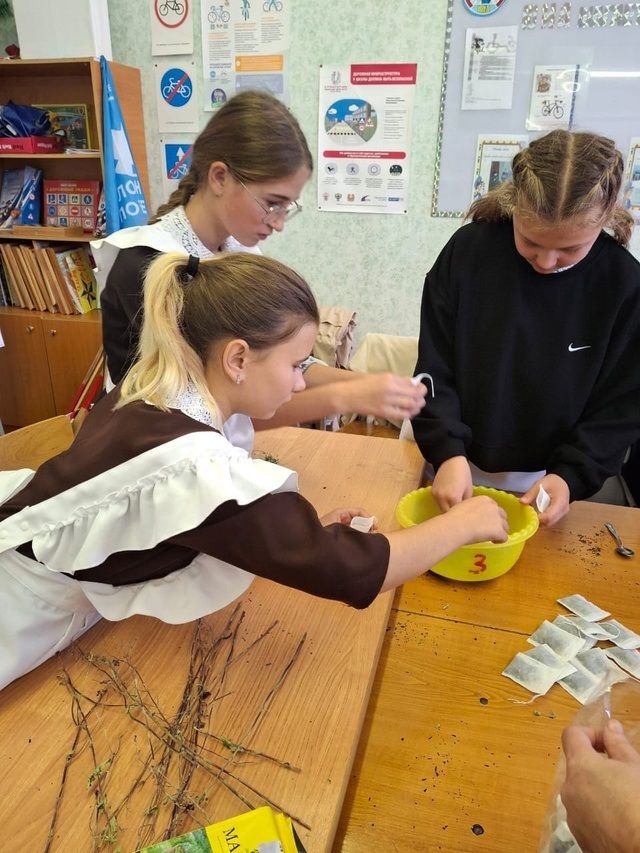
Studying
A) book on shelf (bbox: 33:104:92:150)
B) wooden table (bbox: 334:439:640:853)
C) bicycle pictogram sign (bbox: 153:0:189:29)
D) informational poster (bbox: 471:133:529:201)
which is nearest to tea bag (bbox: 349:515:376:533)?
wooden table (bbox: 334:439:640:853)

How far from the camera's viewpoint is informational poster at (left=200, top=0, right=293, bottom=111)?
304cm

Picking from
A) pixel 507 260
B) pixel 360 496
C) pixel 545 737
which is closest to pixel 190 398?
pixel 360 496

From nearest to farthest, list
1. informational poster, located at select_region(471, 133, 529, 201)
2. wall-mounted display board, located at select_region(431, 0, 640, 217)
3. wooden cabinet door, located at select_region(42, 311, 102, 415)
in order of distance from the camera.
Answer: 1. wall-mounted display board, located at select_region(431, 0, 640, 217)
2. informational poster, located at select_region(471, 133, 529, 201)
3. wooden cabinet door, located at select_region(42, 311, 102, 415)

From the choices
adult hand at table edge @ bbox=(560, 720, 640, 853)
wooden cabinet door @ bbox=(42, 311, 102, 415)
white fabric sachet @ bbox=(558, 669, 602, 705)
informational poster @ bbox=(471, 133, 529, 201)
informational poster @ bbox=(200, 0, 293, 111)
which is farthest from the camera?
wooden cabinet door @ bbox=(42, 311, 102, 415)

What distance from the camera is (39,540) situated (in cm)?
89

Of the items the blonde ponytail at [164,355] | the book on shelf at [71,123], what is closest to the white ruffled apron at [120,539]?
the blonde ponytail at [164,355]

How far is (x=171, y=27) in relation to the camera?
10.4 feet

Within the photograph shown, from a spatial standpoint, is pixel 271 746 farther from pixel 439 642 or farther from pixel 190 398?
pixel 190 398

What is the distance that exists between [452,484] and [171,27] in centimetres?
311

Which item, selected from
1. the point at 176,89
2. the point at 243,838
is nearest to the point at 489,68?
the point at 176,89

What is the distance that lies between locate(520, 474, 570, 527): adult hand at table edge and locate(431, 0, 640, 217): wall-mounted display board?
6.98 feet

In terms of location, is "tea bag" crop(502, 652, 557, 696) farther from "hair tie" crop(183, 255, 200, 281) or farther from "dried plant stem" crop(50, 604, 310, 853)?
"hair tie" crop(183, 255, 200, 281)

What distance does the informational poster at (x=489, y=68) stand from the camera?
2.77 metres

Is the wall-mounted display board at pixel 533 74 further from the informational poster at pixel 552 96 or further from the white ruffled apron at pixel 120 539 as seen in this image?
the white ruffled apron at pixel 120 539
